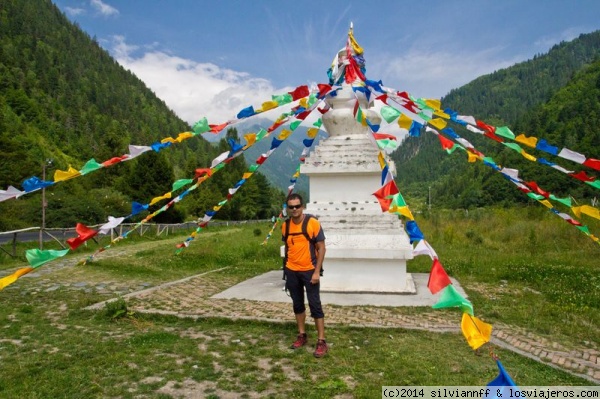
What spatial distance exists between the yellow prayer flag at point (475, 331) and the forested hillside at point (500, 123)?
4691 centimetres

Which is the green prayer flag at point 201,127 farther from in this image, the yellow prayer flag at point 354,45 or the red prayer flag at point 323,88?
the yellow prayer flag at point 354,45

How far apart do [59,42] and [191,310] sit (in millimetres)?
144646

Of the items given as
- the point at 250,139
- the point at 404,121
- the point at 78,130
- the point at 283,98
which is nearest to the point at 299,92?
the point at 283,98

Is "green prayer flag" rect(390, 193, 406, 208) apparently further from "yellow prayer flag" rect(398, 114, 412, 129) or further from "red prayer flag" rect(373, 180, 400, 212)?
"yellow prayer flag" rect(398, 114, 412, 129)

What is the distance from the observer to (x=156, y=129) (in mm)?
116812

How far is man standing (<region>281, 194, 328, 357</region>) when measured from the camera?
494 cm

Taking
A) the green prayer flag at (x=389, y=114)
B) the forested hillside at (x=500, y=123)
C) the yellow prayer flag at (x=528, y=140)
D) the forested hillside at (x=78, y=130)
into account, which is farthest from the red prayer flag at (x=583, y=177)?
the forested hillside at (x=500, y=123)

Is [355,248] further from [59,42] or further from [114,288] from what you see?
[59,42]

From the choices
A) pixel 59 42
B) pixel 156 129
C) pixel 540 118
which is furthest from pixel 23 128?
pixel 540 118

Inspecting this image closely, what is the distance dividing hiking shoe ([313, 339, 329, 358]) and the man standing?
284 millimetres

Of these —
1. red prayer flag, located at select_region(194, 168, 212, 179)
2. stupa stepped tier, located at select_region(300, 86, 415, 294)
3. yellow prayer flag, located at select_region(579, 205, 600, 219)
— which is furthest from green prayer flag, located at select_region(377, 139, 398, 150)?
yellow prayer flag, located at select_region(579, 205, 600, 219)

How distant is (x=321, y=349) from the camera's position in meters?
4.63

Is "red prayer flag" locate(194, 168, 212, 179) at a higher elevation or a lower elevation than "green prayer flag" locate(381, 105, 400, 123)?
lower

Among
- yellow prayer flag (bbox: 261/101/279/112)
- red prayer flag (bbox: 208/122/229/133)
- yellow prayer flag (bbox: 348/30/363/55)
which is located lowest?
red prayer flag (bbox: 208/122/229/133)
